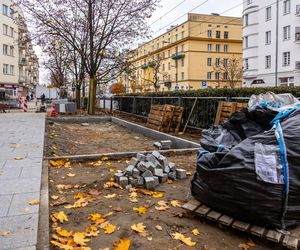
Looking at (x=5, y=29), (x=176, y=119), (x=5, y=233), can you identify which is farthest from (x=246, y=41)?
(x=5, y=233)

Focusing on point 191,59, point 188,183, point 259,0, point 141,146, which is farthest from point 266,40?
point 188,183

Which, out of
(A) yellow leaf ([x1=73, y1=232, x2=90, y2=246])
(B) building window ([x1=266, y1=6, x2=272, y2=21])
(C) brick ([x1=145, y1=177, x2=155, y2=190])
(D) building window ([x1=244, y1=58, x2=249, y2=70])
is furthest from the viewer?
(D) building window ([x1=244, y1=58, x2=249, y2=70])

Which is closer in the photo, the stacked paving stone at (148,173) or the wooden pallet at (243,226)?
the wooden pallet at (243,226)

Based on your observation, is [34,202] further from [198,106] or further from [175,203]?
[198,106]

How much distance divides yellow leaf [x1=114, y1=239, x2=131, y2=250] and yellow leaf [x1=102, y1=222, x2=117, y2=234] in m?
0.22

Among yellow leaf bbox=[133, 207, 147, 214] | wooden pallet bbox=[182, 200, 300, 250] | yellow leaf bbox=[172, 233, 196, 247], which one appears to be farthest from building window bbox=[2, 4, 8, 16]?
yellow leaf bbox=[172, 233, 196, 247]

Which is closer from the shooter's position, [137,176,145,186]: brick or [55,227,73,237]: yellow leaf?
[55,227,73,237]: yellow leaf

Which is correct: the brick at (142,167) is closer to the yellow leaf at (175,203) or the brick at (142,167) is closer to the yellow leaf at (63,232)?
the yellow leaf at (175,203)

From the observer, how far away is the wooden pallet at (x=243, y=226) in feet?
8.61

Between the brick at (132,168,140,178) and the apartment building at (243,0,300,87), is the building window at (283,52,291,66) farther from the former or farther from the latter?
the brick at (132,168,140,178)

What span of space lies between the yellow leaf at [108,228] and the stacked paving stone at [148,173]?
1213 mm

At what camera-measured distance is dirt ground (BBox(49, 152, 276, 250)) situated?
2.81 meters

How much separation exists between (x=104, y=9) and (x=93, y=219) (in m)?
17.5

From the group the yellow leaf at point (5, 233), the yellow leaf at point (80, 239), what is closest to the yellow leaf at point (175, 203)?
the yellow leaf at point (80, 239)
